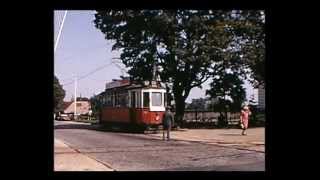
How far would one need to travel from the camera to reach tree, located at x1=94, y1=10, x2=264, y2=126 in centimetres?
1891

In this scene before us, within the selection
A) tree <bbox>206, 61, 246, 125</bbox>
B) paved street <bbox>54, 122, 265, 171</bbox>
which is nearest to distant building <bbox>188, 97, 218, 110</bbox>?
tree <bbox>206, 61, 246, 125</bbox>

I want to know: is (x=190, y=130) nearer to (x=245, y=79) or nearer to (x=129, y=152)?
(x=245, y=79)

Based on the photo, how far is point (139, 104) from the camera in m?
25.1

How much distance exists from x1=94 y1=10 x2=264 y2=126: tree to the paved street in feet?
9.26

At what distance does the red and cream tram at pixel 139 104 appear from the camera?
2489 cm

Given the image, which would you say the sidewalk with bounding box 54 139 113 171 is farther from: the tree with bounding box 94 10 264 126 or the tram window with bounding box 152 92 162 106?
the tram window with bounding box 152 92 162 106

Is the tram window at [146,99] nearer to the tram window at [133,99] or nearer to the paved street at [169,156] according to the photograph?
the tram window at [133,99]

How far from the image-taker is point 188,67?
22625 mm

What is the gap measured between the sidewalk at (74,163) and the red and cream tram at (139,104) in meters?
9.50

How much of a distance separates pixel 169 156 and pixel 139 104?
10.7m

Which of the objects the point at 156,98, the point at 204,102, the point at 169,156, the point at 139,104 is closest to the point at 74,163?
the point at 169,156

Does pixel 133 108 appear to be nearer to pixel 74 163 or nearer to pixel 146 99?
A: pixel 146 99
